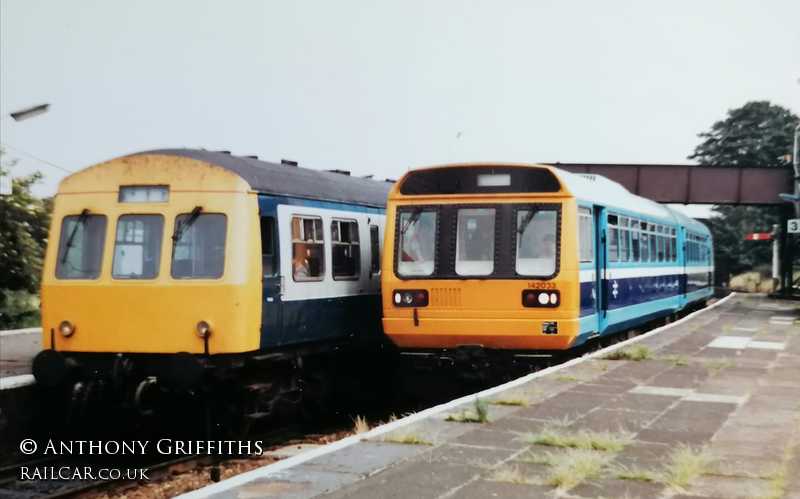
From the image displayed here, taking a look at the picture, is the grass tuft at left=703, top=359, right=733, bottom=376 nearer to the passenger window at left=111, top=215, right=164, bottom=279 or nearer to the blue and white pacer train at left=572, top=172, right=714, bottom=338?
the blue and white pacer train at left=572, top=172, right=714, bottom=338

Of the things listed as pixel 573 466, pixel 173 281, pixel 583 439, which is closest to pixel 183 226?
pixel 173 281

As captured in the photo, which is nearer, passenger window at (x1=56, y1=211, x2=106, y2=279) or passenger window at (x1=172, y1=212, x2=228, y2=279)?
passenger window at (x1=172, y1=212, x2=228, y2=279)

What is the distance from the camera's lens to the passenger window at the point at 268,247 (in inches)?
423

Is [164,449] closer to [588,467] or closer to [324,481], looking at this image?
[324,481]

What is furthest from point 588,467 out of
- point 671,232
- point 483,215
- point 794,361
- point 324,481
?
point 671,232

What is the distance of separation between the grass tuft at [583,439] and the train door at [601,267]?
569 cm

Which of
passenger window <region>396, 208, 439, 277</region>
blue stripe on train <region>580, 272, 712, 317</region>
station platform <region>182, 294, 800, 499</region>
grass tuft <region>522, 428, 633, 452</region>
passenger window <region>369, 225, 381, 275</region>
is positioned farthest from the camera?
passenger window <region>369, 225, 381, 275</region>

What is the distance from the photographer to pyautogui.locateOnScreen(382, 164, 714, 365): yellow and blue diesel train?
1196 cm

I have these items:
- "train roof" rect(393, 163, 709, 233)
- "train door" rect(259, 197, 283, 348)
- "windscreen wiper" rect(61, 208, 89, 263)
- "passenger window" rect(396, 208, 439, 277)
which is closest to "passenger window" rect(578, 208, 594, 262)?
"train roof" rect(393, 163, 709, 233)

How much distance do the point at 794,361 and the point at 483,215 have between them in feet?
18.0

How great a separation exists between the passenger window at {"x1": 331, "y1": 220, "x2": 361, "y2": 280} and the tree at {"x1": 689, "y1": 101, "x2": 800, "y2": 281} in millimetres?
59237

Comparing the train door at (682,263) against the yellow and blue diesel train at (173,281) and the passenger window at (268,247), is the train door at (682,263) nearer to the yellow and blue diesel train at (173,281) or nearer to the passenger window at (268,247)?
the yellow and blue diesel train at (173,281)

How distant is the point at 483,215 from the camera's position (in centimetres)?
1230

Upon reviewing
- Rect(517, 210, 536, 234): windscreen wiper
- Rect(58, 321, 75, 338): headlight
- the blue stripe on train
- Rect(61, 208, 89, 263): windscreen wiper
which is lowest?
Rect(58, 321, 75, 338): headlight
